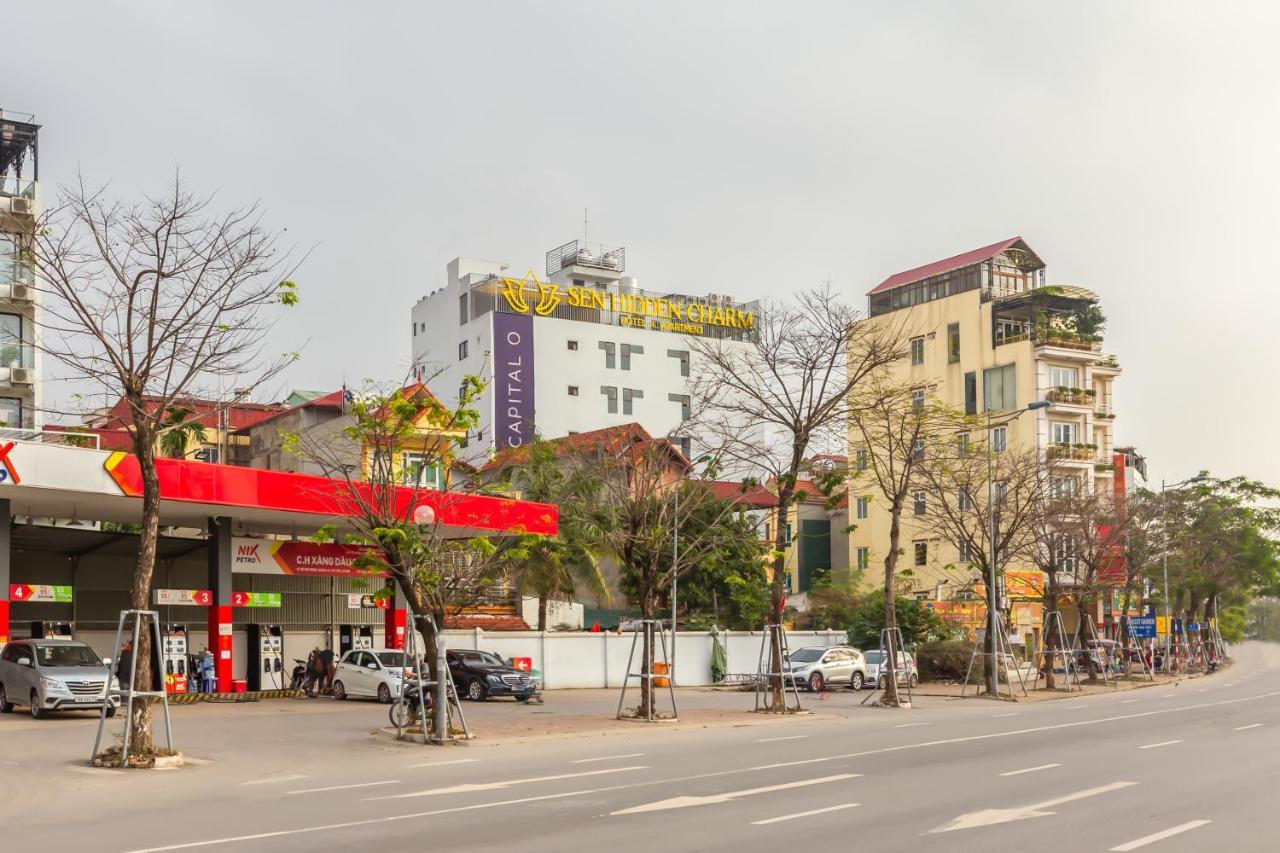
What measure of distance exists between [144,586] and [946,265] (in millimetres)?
65975

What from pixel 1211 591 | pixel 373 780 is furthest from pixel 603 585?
pixel 1211 591

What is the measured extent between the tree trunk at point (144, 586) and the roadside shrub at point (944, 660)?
36.2 meters

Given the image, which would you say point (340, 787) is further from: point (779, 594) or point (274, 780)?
point (779, 594)

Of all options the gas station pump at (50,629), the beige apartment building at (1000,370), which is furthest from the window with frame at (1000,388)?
the gas station pump at (50,629)

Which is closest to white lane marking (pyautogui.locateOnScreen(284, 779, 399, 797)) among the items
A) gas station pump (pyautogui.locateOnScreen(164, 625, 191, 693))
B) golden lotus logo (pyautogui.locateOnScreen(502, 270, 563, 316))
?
gas station pump (pyautogui.locateOnScreen(164, 625, 191, 693))

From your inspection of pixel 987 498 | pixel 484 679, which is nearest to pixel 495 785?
pixel 484 679

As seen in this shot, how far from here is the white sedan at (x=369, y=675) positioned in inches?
1407

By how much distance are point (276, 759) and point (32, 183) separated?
3479 cm

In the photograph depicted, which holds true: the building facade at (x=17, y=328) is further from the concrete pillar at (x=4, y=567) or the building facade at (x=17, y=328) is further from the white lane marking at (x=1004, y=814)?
the white lane marking at (x=1004, y=814)

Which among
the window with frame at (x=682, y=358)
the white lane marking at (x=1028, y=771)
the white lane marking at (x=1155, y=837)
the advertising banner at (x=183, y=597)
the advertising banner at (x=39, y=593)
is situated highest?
the window with frame at (x=682, y=358)

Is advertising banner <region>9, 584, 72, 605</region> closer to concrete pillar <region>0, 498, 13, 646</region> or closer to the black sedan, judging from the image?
concrete pillar <region>0, 498, 13, 646</region>

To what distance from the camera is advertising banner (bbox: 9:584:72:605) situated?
33031 millimetres

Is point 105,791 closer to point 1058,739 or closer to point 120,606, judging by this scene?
point 1058,739

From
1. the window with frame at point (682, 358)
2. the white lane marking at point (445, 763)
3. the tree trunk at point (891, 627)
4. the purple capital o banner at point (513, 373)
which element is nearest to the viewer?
the white lane marking at point (445, 763)
